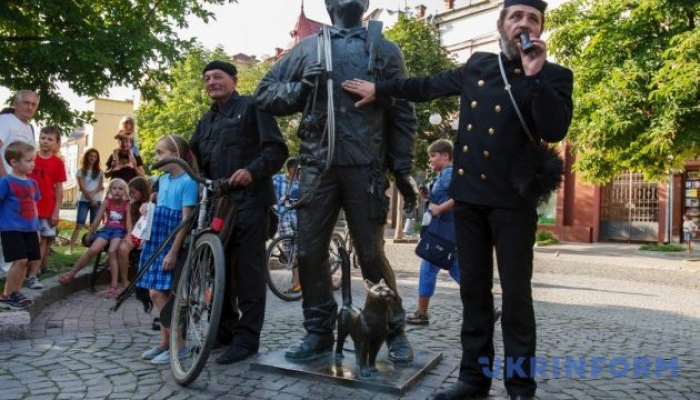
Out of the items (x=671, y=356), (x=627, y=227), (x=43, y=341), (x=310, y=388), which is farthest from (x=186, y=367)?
(x=627, y=227)

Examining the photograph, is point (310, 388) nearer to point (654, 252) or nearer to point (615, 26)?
point (615, 26)

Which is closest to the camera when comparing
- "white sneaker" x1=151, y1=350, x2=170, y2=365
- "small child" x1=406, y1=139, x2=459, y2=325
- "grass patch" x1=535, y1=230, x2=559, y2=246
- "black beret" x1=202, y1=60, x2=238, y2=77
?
"white sneaker" x1=151, y1=350, x2=170, y2=365

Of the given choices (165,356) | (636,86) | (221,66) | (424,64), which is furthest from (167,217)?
(424,64)

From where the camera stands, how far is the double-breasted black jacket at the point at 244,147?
4113 millimetres

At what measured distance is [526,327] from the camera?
307 cm

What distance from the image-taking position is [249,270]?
4.13m

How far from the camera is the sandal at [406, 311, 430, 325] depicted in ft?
18.2

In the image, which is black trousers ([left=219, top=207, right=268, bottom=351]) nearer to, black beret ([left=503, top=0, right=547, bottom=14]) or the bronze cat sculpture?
the bronze cat sculpture

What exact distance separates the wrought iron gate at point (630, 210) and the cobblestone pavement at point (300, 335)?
14558 millimetres

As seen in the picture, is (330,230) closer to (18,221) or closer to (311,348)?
(311,348)

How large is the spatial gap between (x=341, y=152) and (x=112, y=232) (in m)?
4.52

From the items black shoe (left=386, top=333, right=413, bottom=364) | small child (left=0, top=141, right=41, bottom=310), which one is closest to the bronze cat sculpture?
black shoe (left=386, top=333, right=413, bottom=364)

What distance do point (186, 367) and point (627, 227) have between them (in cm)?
2201

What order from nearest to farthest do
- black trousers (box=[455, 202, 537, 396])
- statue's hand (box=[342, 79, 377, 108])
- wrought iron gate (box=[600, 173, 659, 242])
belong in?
1. black trousers (box=[455, 202, 537, 396])
2. statue's hand (box=[342, 79, 377, 108])
3. wrought iron gate (box=[600, 173, 659, 242])
